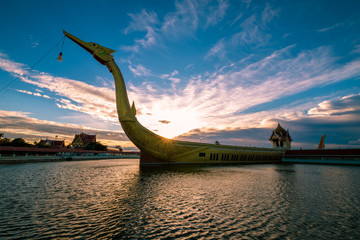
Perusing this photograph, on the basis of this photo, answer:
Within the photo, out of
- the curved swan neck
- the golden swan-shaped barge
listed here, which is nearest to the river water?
the curved swan neck

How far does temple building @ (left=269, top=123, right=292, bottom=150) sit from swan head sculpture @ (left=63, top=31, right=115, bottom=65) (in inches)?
3162

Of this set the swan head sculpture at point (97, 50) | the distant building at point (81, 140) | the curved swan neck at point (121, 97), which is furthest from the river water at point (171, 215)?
the distant building at point (81, 140)

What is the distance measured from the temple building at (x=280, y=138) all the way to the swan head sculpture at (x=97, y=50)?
263 ft

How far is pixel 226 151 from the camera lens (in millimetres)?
51875

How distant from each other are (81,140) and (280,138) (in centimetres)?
9982

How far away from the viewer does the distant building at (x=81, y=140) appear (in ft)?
307

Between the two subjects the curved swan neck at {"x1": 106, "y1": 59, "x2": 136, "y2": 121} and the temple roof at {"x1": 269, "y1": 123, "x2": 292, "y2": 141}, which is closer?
the curved swan neck at {"x1": 106, "y1": 59, "x2": 136, "y2": 121}

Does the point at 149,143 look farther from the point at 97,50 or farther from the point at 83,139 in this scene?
the point at 83,139

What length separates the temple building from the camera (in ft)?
269

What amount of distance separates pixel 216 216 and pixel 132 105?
87.2 feet

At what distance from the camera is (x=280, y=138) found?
8281 cm

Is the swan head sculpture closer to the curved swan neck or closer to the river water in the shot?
the curved swan neck

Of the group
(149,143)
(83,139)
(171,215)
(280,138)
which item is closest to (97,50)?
→ (149,143)

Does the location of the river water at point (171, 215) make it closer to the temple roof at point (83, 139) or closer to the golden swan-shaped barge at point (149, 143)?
the golden swan-shaped barge at point (149, 143)
